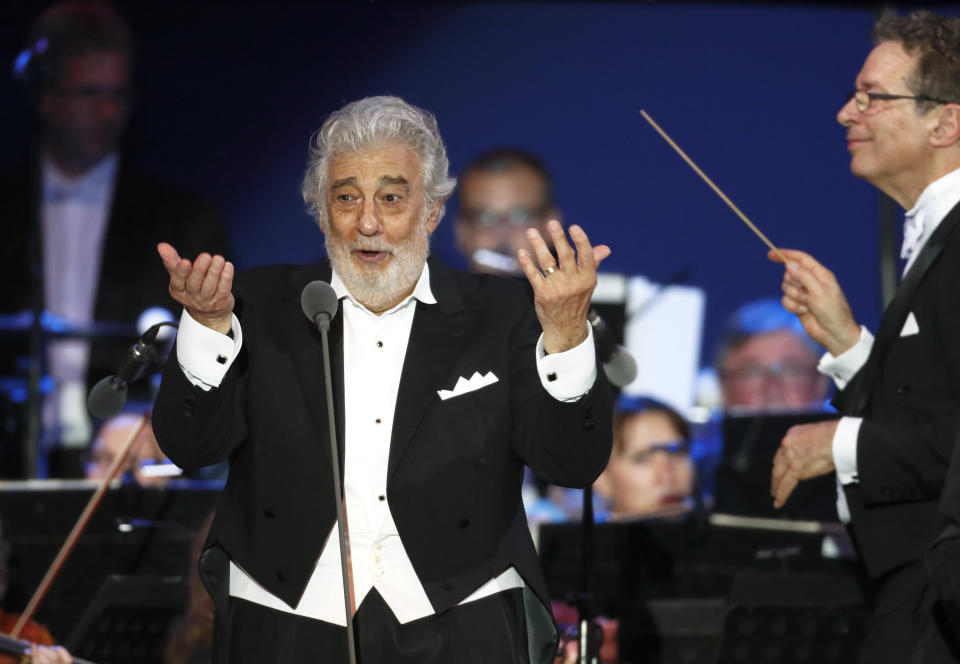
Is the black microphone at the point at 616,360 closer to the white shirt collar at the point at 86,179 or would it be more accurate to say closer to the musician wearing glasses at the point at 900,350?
the musician wearing glasses at the point at 900,350

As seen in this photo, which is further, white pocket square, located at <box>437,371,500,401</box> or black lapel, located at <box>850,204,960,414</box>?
black lapel, located at <box>850,204,960,414</box>

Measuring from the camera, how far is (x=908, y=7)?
6777mm

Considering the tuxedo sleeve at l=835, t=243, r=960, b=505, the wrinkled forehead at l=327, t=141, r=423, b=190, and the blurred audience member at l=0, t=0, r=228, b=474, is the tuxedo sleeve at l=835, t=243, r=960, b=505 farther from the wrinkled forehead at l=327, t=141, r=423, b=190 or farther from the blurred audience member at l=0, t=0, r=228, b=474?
the blurred audience member at l=0, t=0, r=228, b=474

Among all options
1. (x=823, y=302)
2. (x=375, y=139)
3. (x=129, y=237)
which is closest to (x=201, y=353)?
(x=375, y=139)

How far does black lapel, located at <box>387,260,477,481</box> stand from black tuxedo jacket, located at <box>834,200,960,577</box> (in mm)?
987

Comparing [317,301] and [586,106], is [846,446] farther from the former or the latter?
[586,106]

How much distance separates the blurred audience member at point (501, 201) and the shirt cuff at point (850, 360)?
116 inches

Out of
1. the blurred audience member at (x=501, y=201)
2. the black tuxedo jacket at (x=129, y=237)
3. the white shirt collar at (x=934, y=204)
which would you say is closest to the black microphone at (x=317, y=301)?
the white shirt collar at (x=934, y=204)

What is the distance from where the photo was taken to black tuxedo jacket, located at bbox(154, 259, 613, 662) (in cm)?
239

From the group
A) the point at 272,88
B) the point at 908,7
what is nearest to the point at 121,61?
the point at 272,88

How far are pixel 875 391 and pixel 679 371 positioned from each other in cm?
326

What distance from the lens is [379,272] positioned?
2.57 meters

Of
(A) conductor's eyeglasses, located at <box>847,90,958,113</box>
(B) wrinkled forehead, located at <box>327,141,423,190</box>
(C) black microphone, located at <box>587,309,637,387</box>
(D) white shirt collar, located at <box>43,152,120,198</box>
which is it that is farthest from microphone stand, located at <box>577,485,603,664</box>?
(D) white shirt collar, located at <box>43,152,120,198</box>

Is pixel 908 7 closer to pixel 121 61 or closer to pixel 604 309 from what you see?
pixel 604 309
